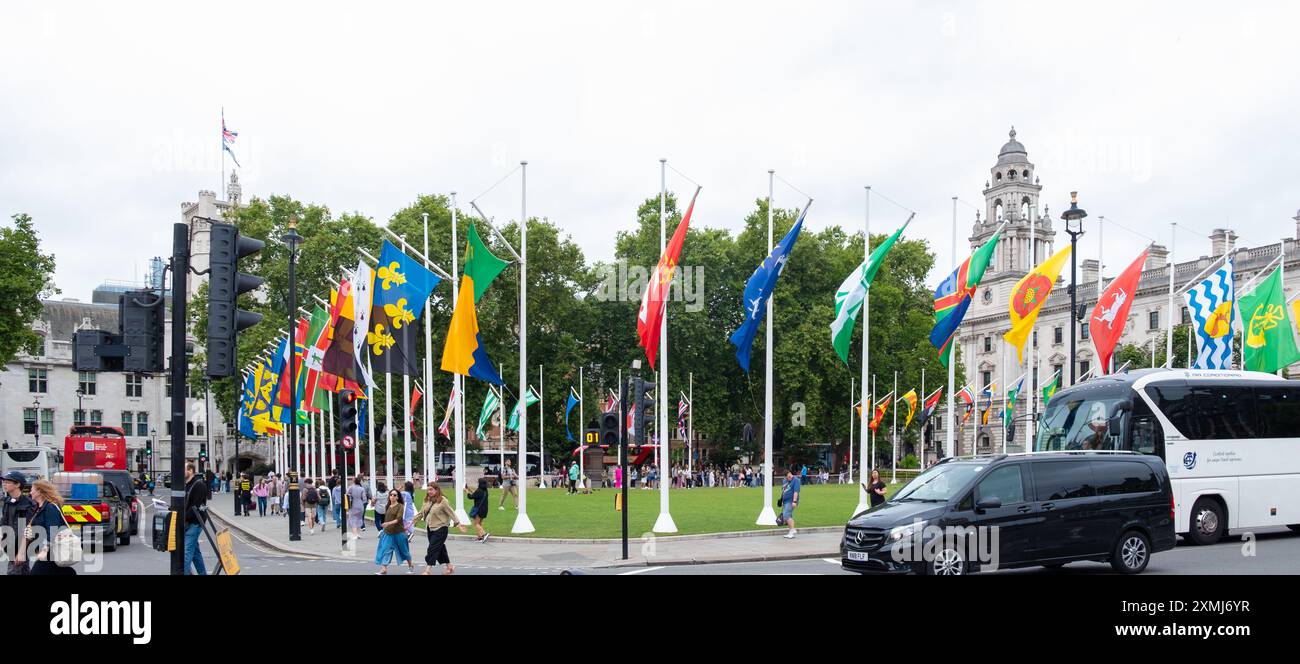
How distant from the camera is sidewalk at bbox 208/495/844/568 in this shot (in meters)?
19.8

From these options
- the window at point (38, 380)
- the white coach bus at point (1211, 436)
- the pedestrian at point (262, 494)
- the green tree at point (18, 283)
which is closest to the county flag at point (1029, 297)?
the white coach bus at point (1211, 436)

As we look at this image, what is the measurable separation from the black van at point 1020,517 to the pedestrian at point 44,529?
9918mm

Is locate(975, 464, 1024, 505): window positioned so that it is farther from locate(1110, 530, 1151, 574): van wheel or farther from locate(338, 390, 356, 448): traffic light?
locate(338, 390, 356, 448): traffic light

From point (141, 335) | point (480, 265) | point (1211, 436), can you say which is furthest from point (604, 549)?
point (141, 335)

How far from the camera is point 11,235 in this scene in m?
51.2

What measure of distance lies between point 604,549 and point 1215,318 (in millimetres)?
19438

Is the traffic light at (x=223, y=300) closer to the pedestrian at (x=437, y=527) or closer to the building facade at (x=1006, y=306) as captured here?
the pedestrian at (x=437, y=527)

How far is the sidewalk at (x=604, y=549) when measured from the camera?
1984cm

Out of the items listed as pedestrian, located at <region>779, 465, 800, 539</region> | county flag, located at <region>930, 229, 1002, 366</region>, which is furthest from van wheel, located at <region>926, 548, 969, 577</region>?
county flag, located at <region>930, 229, 1002, 366</region>

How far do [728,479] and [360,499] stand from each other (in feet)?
125

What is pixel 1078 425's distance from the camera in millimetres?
20938
